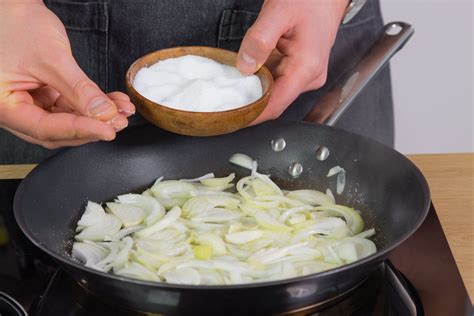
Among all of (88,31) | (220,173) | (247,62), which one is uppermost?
(247,62)

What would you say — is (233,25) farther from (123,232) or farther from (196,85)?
(123,232)

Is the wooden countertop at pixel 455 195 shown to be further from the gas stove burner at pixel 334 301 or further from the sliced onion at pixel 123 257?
the sliced onion at pixel 123 257

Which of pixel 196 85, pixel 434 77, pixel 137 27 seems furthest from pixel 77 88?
pixel 434 77

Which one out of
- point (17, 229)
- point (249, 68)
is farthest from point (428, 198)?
point (17, 229)

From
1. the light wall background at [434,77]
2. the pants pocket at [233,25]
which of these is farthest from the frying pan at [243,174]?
the light wall background at [434,77]

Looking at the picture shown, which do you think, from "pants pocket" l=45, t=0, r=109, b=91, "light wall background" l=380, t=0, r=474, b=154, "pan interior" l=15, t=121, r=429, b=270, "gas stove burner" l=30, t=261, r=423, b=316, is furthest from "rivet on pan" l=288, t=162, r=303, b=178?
"light wall background" l=380, t=0, r=474, b=154

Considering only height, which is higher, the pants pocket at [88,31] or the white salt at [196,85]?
the white salt at [196,85]
